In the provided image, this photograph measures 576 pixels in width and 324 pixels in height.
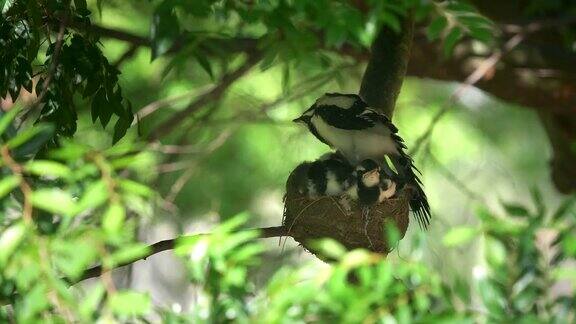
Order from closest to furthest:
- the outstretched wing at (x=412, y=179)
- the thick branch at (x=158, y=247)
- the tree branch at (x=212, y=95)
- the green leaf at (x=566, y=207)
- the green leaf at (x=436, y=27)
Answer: the green leaf at (x=566, y=207) < the thick branch at (x=158, y=247) < the green leaf at (x=436, y=27) < the outstretched wing at (x=412, y=179) < the tree branch at (x=212, y=95)

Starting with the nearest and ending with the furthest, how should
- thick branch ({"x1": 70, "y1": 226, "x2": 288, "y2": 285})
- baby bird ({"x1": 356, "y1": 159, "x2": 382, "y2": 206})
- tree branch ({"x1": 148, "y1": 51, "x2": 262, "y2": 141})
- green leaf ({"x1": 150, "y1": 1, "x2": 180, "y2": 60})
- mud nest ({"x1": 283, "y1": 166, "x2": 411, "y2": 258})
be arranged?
1. thick branch ({"x1": 70, "y1": 226, "x2": 288, "y2": 285})
2. green leaf ({"x1": 150, "y1": 1, "x2": 180, "y2": 60})
3. mud nest ({"x1": 283, "y1": 166, "x2": 411, "y2": 258})
4. baby bird ({"x1": 356, "y1": 159, "x2": 382, "y2": 206})
5. tree branch ({"x1": 148, "y1": 51, "x2": 262, "y2": 141})

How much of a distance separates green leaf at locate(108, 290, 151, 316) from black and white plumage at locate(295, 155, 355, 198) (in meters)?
1.80

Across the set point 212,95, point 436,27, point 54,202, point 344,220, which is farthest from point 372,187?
point 54,202

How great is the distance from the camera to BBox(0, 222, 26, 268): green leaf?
54.1 inches

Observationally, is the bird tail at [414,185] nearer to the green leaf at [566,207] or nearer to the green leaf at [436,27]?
the green leaf at [436,27]

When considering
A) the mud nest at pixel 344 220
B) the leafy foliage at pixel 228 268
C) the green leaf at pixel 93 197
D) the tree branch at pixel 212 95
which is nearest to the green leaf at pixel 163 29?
the leafy foliage at pixel 228 268

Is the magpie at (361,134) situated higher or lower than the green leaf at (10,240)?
lower

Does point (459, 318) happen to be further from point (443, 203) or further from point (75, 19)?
point (443, 203)

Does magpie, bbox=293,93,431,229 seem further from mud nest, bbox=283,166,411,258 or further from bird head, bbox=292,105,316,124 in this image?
mud nest, bbox=283,166,411,258

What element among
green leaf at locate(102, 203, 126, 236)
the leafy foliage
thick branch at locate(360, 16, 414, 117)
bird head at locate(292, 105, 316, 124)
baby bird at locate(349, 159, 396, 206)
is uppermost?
green leaf at locate(102, 203, 126, 236)

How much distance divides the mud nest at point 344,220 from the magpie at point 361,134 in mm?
115

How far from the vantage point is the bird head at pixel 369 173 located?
316 centimetres

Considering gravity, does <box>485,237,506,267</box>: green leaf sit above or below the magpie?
above

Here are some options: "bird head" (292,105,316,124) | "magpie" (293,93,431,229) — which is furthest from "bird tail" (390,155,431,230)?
"bird head" (292,105,316,124)
